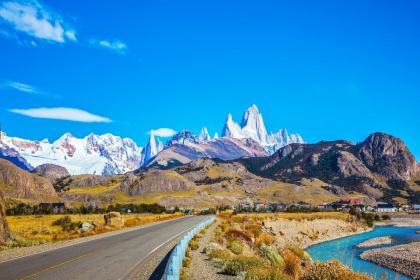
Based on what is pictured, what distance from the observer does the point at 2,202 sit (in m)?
33.4

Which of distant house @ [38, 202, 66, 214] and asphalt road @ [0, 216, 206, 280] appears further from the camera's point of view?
distant house @ [38, 202, 66, 214]

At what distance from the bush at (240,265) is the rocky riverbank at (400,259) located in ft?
94.2

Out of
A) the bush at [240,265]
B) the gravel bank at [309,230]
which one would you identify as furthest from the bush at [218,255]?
the gravel bank at [309,230]

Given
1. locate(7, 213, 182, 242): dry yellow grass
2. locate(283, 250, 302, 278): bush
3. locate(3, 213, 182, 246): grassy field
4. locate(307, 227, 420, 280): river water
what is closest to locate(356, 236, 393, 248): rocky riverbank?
locate(307, 227, 420, 280): river water

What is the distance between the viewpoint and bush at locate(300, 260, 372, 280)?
1675 cm

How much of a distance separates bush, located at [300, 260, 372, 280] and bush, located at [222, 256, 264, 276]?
2.70m

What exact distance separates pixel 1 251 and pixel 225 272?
53.2 feet

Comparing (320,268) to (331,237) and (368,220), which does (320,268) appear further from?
(368,220)

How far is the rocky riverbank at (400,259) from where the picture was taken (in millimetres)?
47366

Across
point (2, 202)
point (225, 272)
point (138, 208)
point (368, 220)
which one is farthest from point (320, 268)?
point (138, 208)

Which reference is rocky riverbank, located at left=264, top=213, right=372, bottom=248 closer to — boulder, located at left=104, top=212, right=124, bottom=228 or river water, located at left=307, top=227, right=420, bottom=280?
river water, located at left=307, top=227, right=420, bottom=280

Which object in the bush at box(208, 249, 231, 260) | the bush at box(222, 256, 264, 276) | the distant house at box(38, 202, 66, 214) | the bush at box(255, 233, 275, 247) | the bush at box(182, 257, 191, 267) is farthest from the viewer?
the distant house at box(38, 202, 66, 214)

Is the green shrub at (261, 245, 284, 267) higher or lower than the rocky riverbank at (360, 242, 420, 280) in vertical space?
higher

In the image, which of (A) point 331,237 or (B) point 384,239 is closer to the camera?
(B) point 384,239
